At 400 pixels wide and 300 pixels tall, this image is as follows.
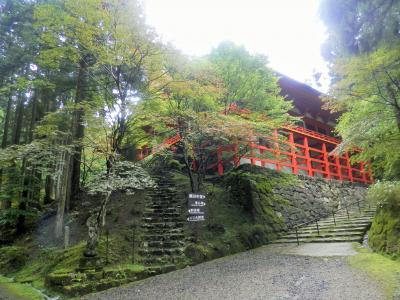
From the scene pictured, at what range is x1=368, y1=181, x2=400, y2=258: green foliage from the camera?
18.7 feet

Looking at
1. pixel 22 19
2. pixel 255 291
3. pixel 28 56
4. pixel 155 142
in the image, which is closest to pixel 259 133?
pixel 155 142

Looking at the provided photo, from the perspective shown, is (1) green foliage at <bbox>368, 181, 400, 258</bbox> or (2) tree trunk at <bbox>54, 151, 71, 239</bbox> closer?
(1) green foliage at <bbox>368, 181, 400, 258</bbox>

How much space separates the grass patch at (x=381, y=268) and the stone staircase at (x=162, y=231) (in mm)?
4133

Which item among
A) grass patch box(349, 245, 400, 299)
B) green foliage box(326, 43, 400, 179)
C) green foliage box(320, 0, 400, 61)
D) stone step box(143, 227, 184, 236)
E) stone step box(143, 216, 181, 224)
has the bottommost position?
grass patch box(349, 245, 400, 299)

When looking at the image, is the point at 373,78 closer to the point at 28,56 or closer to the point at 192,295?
the point at 192,295

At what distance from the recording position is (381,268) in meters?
5.09

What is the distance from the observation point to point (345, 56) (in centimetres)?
591

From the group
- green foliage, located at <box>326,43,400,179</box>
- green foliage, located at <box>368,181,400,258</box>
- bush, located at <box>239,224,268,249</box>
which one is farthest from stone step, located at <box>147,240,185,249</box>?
green foliage, located at <box>326,43,400,179</box>

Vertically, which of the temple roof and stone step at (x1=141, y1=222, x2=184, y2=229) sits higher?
the temple roof

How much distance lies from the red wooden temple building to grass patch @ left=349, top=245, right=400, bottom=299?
3483 mm

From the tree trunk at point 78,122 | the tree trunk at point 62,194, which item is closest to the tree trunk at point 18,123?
the tree trunk at point 78,122

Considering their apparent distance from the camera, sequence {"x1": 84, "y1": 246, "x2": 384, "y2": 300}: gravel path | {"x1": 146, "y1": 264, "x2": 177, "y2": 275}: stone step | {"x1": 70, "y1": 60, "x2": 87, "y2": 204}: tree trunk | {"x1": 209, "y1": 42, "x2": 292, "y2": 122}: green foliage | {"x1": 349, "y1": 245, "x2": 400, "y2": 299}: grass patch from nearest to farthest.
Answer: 1. {"x1": 349, "y1": 245, "x2": 400, "y2": 299}: grass patch
2. {"x1": 84, "y1": 246, "x2": 384, "y2": 300}: gravel path
3. {"x1": 146, "y1": 264, "x2": 177, "y2": 275}: stone step
4. {"x1": 70, "y1": 60, "x2": 87, "y2": 204}: tree trunk
5. {"x1": 209, "y1": 42, "x2": 292, "y2": 122}: green foliage

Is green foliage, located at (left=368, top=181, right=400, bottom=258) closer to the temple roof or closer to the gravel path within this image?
the gravel path

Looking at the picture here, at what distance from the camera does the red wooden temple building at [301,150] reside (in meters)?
11.3
